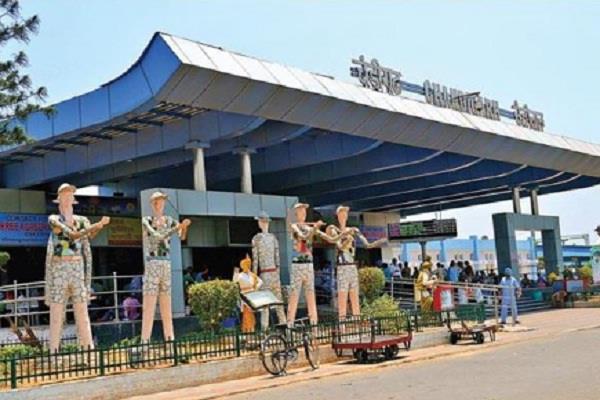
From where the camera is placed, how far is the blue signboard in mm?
24156

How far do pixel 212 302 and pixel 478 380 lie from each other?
17.7 feet

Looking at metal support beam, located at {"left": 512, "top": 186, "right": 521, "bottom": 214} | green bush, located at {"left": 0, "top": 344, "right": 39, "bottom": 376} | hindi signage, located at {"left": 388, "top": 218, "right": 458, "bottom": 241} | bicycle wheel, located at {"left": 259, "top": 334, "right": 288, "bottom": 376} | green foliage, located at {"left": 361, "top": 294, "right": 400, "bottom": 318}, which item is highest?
metal support beam, located at {"left": 512, "top": 186, "right": 521, "bottom": 214}

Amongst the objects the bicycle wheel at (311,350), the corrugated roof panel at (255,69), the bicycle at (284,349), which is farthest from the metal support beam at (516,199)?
the bicycle at (284,349)

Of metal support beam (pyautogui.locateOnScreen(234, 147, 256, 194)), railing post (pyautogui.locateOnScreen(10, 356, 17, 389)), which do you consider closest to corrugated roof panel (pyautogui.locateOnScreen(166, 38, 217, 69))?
metal support beam (pyautogui.locateOnScreen(234, 147, 256, 194))

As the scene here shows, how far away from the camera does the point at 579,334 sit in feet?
61.3

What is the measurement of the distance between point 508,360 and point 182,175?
16.0 metres

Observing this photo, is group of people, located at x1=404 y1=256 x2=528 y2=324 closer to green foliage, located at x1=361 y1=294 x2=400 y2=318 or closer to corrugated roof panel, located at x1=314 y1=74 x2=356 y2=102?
green foliage, located at x1=361 y1=294 x2=400 y2=318

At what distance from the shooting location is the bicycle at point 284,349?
13523 millimetres

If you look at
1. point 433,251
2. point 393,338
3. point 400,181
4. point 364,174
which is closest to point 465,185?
point 400,181

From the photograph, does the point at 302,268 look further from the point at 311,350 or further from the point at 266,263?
the point at 311,350

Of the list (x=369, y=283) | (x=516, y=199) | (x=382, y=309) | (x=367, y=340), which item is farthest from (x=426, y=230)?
(x=367, y=340)

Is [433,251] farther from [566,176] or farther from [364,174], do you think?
[364,174]

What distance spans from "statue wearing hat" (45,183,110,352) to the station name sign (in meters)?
10.4

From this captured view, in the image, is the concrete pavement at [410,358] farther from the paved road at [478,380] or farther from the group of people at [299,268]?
the group of people at [299,268]
